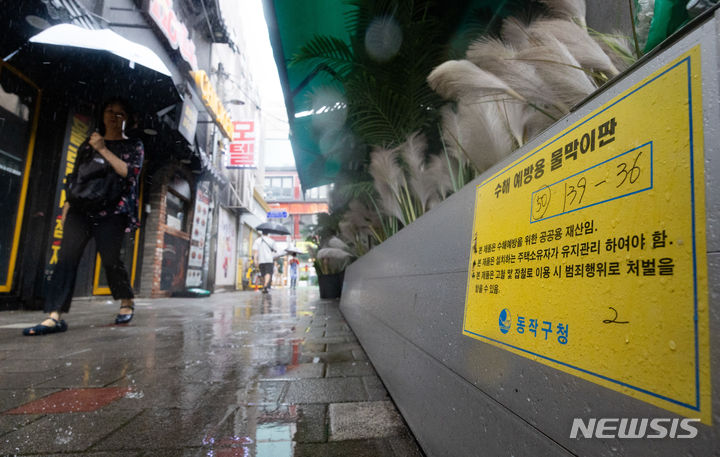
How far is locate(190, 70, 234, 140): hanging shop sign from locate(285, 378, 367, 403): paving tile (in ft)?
25.7

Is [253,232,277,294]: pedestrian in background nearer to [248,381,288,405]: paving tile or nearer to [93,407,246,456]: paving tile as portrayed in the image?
[248,381,288,405]: paving tile

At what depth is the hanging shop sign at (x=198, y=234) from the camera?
9383mm

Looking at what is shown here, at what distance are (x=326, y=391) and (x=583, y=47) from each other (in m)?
1.42

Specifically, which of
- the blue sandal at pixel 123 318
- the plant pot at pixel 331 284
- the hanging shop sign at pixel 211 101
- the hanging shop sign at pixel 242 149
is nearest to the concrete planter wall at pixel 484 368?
the blue sandal at pixel 123 318

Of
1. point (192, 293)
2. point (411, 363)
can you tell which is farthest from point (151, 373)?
point (192, 293)

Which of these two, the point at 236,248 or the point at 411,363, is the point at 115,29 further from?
the point at 236,248

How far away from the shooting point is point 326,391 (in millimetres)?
1512

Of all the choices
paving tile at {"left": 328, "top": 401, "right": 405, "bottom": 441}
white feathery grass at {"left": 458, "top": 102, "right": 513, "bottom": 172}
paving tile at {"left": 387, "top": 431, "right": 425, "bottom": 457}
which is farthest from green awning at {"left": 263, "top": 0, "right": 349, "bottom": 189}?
paving tile at {"left": 387, "top": 431, "right": 425, "bottom": 457}

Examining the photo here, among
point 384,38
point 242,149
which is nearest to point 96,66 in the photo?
point 384,38

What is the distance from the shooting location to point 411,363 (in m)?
1.23

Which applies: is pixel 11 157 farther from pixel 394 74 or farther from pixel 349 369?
pixel 349 369

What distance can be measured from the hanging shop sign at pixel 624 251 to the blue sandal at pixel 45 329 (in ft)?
11.1

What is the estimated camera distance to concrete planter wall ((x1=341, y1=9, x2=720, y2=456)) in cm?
39

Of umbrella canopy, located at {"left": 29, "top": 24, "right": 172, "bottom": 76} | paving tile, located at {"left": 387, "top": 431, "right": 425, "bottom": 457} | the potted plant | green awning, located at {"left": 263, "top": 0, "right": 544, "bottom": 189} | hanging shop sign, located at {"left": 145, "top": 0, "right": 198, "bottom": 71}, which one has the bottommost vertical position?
paving tile, located at {"left": 387, "top": 431, "right": 425, "bottom": 457}
